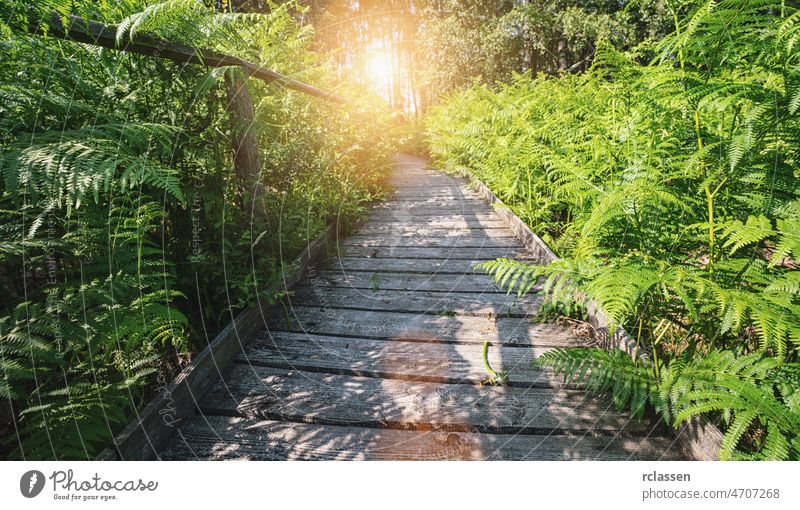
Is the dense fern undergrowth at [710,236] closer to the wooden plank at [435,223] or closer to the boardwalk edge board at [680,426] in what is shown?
the boardwalk edge board at [680,426]

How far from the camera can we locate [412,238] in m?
4.16

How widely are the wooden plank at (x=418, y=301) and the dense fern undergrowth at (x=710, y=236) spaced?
76cm

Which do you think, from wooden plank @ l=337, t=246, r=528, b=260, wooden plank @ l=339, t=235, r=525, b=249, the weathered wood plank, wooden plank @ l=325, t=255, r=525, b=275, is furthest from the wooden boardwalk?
the weathered wood plank

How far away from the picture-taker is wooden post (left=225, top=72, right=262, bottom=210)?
223 cm

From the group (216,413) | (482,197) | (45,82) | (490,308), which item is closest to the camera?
(45,82)

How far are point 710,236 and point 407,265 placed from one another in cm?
231

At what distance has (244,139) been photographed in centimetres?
237

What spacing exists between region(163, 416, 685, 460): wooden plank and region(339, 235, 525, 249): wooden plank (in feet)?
7.79

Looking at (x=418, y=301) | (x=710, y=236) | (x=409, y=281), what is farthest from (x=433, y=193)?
(x=710, y=236)

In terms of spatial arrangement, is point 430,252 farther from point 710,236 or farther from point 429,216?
point 710,236

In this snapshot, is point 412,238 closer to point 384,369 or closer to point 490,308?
point 490,308

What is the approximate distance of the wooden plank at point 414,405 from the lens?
1.52 metres

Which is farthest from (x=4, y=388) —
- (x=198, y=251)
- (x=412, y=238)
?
(x=412, y=238)

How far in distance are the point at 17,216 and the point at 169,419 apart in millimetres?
981
